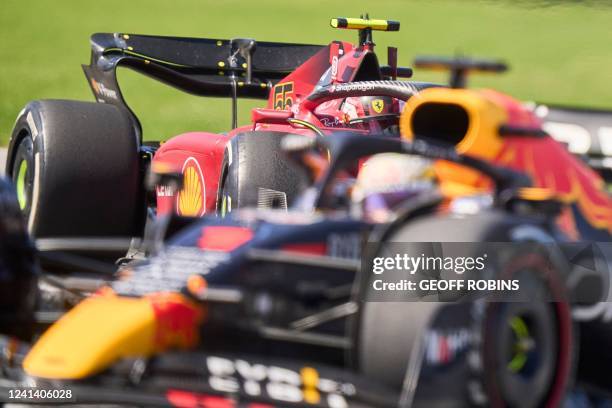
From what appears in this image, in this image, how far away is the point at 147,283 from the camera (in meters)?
3.58

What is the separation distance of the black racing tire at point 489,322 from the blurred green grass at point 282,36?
15.1m

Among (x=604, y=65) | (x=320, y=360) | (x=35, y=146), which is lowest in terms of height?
(x=320, y=360)

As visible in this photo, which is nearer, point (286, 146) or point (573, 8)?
point (286, 146)

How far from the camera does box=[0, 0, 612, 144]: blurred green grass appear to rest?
19.4 m

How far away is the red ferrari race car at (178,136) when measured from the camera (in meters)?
5.92

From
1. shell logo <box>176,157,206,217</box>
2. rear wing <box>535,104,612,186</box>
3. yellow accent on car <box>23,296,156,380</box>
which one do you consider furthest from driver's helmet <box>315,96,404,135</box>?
yellow accent on car <box>23,296,156,380</box>

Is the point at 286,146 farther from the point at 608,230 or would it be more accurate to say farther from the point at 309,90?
the point at 309,90

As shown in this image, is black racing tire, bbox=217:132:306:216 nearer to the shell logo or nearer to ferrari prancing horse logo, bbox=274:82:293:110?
the shell logo

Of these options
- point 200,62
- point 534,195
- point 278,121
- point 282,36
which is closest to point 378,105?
point 278,121

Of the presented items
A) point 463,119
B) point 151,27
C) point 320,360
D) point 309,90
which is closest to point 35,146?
point 309,90

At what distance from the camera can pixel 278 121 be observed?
685 cm

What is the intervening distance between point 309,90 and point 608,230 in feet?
11.5

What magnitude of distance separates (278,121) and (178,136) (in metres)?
0.64

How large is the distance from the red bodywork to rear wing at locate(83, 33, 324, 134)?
636 millimetres
